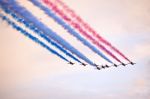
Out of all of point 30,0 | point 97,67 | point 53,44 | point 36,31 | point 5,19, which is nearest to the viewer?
point 30,0

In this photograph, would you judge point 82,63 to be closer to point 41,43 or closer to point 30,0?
point 41,43

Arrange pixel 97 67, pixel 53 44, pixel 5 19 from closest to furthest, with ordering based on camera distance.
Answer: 1. pixel 5 19
2. pixel 53 44
3. pixel 97 67

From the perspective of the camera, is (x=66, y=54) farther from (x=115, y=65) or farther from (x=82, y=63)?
(x=115, y=65)

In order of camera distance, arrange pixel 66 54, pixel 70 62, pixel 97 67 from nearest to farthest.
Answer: pixel 66 54 < pixel 70 62 < pixel 97 67

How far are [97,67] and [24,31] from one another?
68.2 ft

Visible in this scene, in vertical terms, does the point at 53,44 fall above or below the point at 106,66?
below

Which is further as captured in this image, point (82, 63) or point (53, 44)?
point (82, 63)

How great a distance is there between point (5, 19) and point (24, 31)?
3.68 metres

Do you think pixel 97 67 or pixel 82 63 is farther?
pixel 97 67

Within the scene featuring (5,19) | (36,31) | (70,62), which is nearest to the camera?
(5,19)

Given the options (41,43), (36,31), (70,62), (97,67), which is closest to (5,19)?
(36,31)

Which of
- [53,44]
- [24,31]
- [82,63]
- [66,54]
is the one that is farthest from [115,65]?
[24,31]

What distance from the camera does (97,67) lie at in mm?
52594

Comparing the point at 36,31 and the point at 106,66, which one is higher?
the point at 106,66
